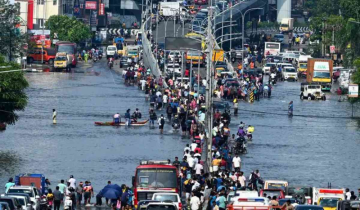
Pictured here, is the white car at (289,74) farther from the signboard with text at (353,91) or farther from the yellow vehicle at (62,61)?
the signboard with text at (353,91)

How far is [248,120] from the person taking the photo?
92.7 m

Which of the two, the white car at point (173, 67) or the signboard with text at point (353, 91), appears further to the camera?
the white car at point (173, 67)

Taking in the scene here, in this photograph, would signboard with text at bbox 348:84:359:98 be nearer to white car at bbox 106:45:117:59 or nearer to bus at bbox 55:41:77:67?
bus at bbox 55:41:77:67

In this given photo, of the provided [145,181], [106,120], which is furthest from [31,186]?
[106,120]

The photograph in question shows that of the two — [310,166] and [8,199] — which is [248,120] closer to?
[310,166]

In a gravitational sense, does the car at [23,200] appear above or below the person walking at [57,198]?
above

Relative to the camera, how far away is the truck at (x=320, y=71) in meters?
119

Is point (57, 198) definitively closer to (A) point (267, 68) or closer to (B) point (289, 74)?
(B) point (289, 74)

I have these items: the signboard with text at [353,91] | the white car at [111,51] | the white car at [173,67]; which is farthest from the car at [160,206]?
the white car at [111,51]

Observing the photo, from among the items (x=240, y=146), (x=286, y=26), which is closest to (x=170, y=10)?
(x=286, y=26)

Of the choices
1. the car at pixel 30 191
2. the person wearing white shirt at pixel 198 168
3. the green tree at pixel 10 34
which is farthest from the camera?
the green tree at pixel 10 34

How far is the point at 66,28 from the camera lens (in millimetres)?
155500

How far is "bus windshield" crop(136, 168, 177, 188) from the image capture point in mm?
53688

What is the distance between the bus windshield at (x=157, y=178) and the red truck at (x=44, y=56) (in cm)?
8180
